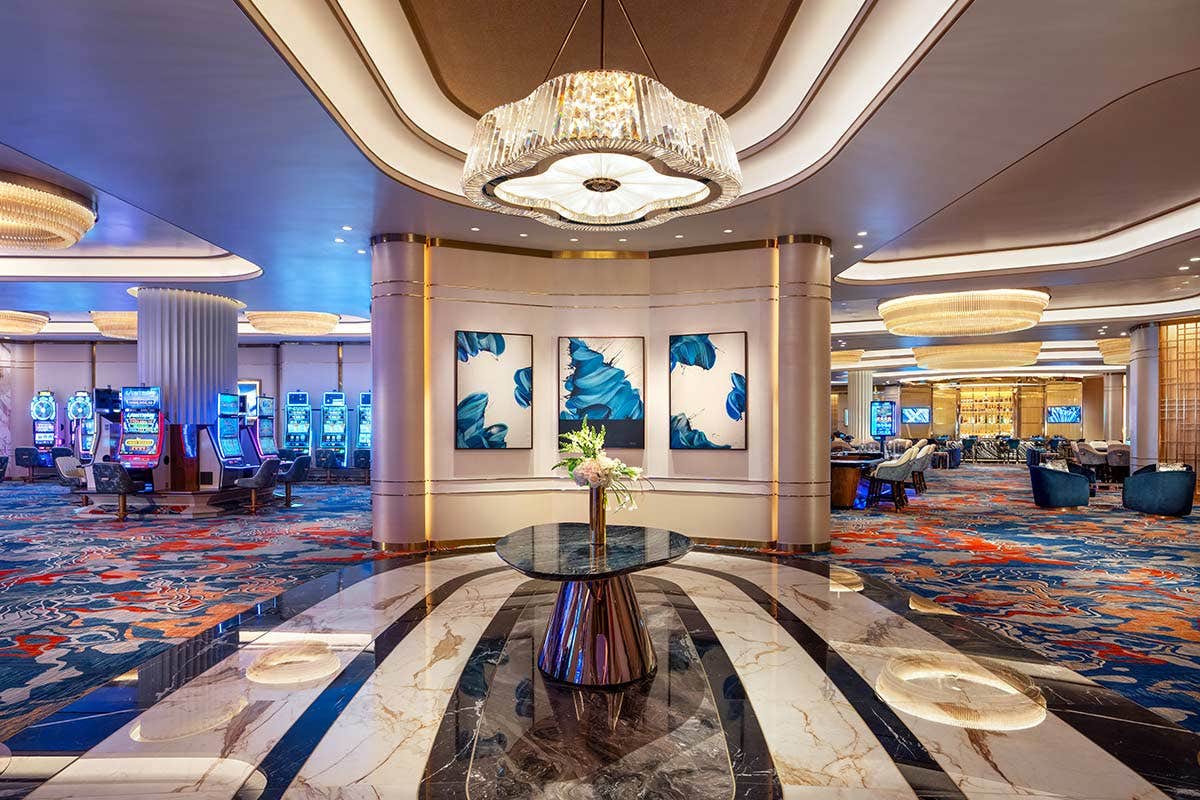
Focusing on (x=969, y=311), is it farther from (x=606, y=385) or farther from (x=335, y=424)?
(x=335, y=424)

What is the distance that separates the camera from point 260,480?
10703mm

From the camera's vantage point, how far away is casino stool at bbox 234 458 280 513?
1060 cm

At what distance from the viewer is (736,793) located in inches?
100

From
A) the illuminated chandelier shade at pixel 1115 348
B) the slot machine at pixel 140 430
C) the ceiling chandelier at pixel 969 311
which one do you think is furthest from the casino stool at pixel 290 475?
the illuminated chandelier shade at pixel 1115 348

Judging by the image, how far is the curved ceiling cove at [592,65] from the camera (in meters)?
4.05

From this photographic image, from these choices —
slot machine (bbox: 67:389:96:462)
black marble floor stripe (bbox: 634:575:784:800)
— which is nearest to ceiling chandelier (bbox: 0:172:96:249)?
black marble floor stripe (bbox: 634:575:784:800)

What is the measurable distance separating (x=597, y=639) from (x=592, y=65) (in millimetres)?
3927

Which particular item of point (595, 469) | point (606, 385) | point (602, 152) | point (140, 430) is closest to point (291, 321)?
point (140, 430)

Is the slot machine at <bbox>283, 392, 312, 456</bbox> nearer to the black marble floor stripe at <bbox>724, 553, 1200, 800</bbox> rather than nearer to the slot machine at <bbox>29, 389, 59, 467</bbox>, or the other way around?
the slot machine at <bbox>29, 389, 59, 467</bbox>

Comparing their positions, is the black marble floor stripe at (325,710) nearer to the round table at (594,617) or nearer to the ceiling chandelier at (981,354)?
the round table at (594,617)

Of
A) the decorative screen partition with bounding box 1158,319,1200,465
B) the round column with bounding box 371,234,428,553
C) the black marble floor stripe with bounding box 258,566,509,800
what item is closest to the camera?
the black marble floor stripe with bounding box 258,566,509,800

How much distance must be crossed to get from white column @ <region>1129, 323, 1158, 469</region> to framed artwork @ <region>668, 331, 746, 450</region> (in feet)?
33.6

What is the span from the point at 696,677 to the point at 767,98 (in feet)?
14.2

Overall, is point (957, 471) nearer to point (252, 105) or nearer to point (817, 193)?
point (817, 193)
